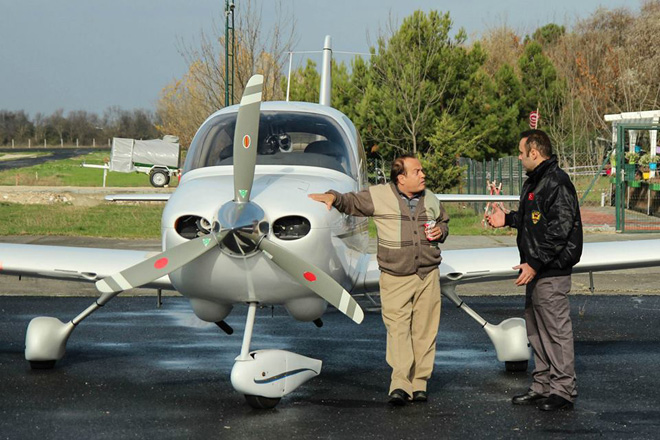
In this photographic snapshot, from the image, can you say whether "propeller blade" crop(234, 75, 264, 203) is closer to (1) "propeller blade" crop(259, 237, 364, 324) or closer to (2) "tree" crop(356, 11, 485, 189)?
(1) "propeller blade" crop(259, 237, 364, 324)

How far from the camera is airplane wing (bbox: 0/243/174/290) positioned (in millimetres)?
6926

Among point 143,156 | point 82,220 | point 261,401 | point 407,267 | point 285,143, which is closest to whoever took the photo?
point 261,401

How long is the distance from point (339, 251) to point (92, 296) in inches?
241

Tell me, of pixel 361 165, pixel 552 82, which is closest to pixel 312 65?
pixel 552 82

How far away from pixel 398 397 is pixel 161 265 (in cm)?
171

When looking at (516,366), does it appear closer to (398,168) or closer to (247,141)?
(398,168)

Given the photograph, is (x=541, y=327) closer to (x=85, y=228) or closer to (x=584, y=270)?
(x=584, y=270)

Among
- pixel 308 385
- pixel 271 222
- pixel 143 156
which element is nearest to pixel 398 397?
pixel 308 385

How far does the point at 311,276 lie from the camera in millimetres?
5414

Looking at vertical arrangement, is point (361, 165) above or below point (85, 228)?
above

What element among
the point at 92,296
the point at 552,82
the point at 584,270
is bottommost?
the point at 92,296

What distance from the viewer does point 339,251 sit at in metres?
5.81

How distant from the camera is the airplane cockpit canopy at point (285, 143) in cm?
662

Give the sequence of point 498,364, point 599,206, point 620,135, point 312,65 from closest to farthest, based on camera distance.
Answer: point 498,364 < point 620,135 < point 599,206 < point 312,65
